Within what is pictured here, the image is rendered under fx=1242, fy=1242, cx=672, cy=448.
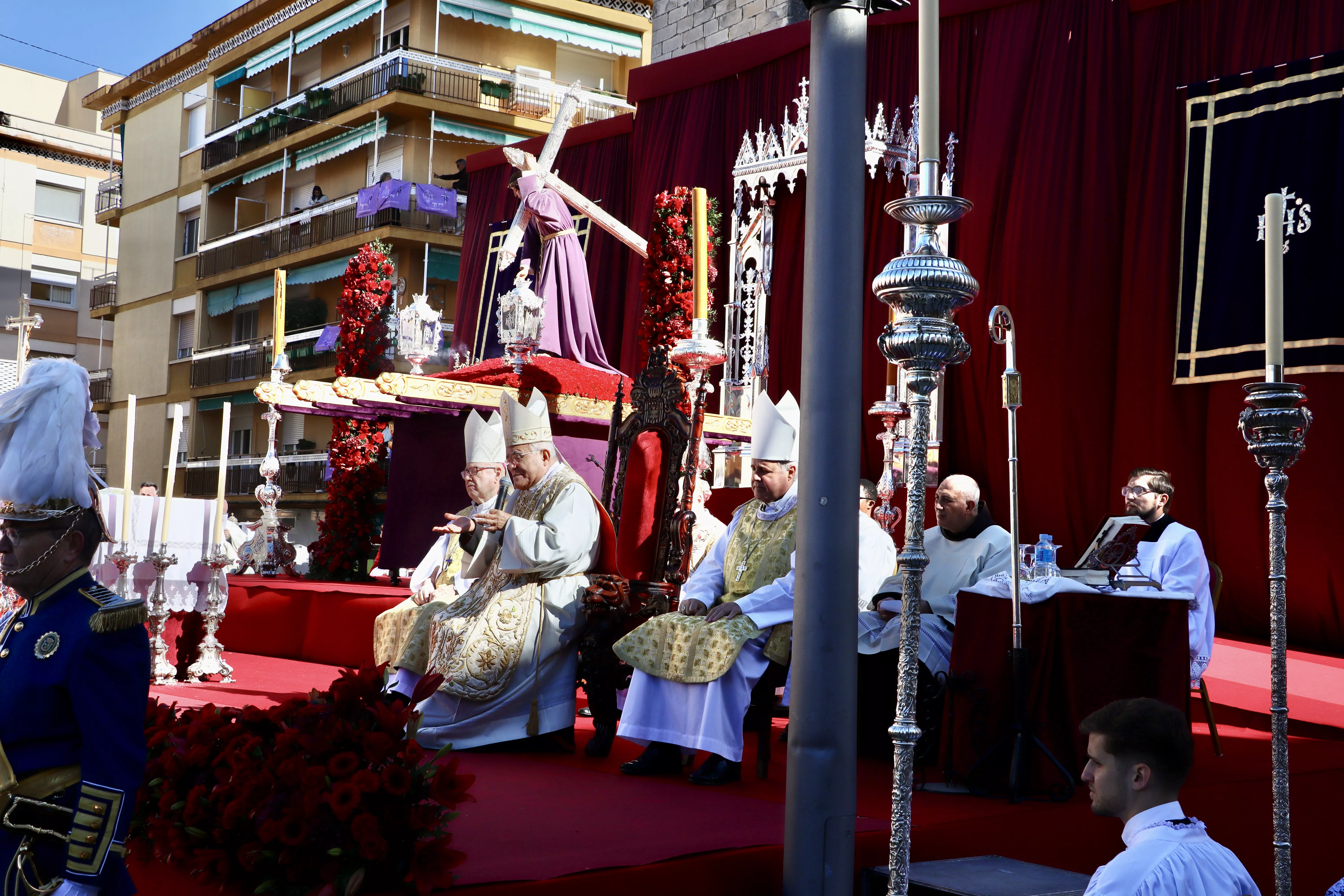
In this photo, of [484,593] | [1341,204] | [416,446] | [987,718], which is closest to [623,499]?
[484,593]

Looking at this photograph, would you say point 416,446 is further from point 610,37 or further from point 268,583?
point 610,37

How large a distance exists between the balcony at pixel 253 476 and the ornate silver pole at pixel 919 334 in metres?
21.1

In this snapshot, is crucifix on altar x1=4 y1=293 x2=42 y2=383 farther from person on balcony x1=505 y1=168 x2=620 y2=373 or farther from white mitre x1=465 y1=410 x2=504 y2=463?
white mitre x1=465 y1=410 x2=504 y2=463

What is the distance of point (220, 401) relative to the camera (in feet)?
93.4

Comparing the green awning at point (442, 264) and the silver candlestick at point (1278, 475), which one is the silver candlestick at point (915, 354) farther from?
the green awning at point (442, 264)

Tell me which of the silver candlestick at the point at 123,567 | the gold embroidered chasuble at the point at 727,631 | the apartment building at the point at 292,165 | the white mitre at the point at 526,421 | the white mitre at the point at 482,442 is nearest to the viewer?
the gold embroidered chasuble at the point at 727,631

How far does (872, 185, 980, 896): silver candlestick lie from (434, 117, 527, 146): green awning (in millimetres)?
23430

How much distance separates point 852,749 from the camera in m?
3.02

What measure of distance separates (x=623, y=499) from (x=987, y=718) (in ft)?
8.14

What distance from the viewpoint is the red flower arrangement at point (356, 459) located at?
34.3 feet

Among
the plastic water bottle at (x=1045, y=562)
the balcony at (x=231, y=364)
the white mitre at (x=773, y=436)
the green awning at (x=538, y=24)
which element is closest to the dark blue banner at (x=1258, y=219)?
the plastic water bottle at (x=1045, y=562)

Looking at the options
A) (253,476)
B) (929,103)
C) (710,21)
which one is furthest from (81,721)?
(253,476)

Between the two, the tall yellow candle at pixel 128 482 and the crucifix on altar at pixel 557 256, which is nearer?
the tall yellow candle at pixel 128 482

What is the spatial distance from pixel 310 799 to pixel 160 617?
13.7 ft
